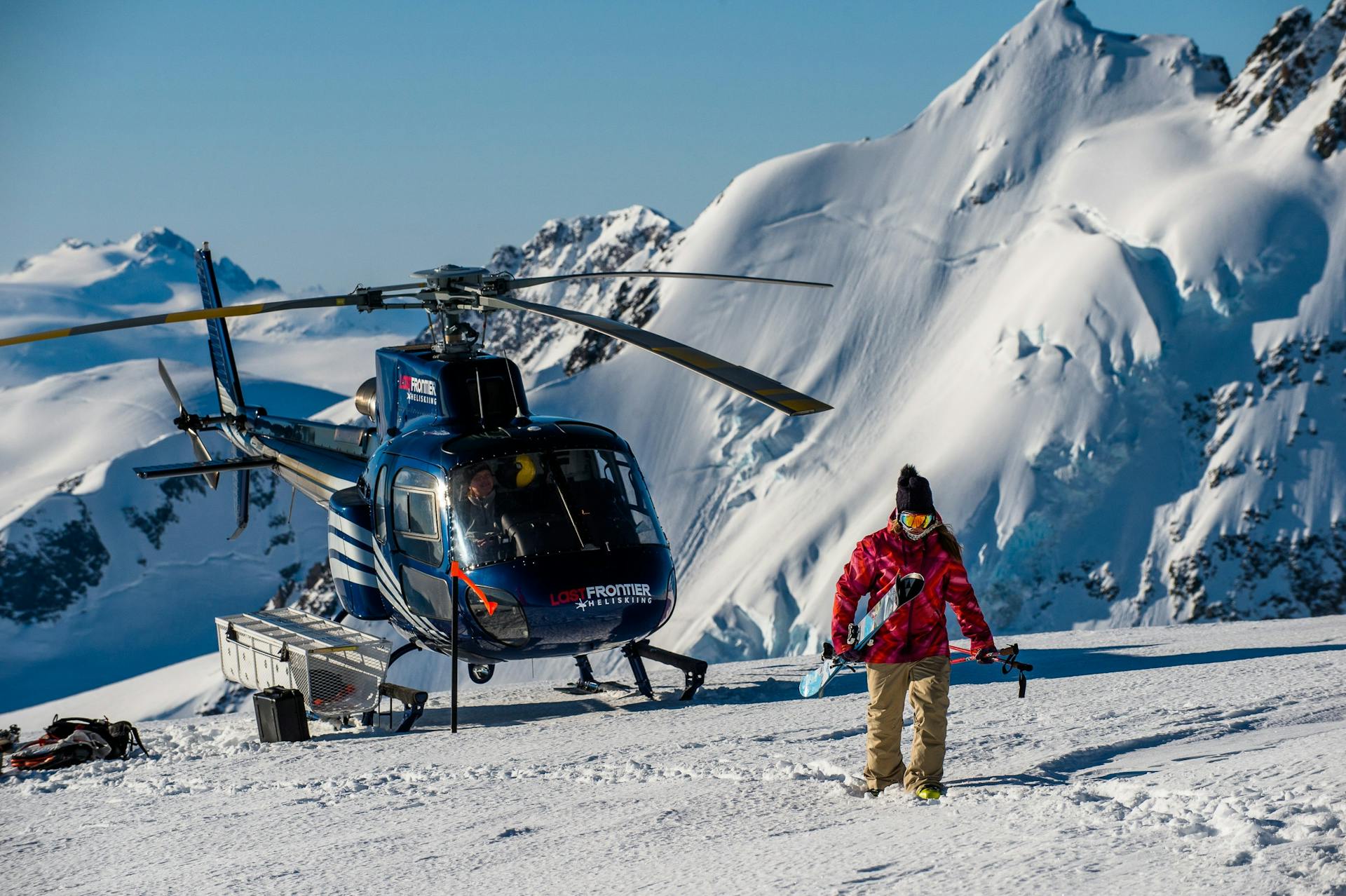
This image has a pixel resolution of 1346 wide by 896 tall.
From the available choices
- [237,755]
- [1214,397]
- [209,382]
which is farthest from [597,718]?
[209,382]

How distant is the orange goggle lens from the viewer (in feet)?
20.2

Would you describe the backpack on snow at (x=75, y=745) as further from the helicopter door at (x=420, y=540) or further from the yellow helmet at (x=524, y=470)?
the yellow helmet at (x=524, y=470)

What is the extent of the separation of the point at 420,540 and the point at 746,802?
4546 millimetres

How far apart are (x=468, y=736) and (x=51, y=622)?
14941 cm

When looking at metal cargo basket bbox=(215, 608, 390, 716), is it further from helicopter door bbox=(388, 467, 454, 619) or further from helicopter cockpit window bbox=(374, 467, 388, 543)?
helicopter cockpit window bbox=(374, 467, 388, 543)

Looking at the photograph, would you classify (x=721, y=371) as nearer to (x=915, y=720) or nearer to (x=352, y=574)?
(x=915, y=720)

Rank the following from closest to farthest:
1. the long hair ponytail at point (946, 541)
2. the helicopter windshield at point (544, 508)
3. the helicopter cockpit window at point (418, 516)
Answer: the long hair ponytail at point (946, 541), the helicopter windshield at point (544, 508), the helicopter cockpit window at point (418, 516)

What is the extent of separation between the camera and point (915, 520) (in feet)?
20.3

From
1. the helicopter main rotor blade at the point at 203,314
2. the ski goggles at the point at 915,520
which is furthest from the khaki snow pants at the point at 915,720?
the helicopter main rotor blade at the point at 203,314

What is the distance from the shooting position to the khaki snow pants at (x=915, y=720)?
6.16 meters

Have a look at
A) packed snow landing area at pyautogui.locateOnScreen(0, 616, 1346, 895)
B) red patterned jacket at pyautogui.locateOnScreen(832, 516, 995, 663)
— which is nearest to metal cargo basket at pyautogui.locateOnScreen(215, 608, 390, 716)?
packed snow landing area at pyautogui.locateOnScreen(0, 616, 1346, 895)

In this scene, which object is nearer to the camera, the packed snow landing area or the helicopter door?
the packed snow landing area

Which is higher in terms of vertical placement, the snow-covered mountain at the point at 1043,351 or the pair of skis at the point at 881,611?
the snow-covered mountain at the point at 1043,351

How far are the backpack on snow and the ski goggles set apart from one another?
19.3 feet
